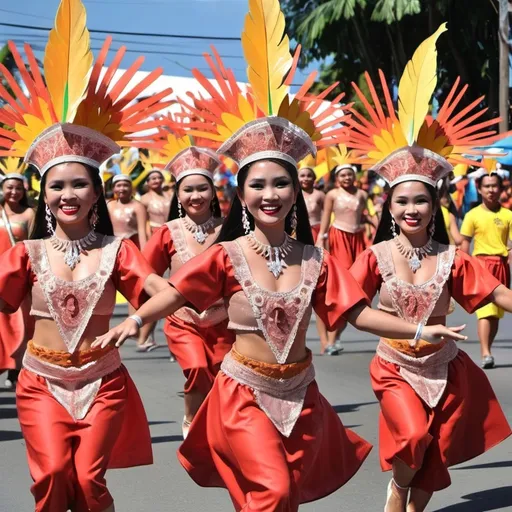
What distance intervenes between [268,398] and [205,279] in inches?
22.3

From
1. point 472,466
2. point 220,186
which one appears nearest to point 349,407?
point 472,466

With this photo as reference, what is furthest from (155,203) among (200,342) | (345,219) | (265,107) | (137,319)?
(137,319)

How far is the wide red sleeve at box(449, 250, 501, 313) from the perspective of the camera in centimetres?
583

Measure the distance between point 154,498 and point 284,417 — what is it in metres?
1.99

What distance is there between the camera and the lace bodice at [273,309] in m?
4.98

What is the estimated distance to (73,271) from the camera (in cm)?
530

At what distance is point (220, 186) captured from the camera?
918 inches

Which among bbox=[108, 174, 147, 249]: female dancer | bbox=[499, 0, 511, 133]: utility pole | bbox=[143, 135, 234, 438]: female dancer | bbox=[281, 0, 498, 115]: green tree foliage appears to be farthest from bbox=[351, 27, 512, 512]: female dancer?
bbox=[281, 0, 498, 115]: green tree foliage

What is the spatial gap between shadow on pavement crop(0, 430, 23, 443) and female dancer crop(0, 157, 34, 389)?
70 cm

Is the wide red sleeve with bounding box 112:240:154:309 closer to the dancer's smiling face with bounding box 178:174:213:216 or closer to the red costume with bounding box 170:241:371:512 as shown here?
the red costume with bounding box 170:241:371:512

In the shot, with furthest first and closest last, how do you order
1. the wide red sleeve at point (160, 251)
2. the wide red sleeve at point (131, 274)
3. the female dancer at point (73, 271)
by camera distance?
1. the wide red sleeve at point (160, 251)
2. the wide red sleeve at point (131, 274)
3. the female dancer at point (73, 271)

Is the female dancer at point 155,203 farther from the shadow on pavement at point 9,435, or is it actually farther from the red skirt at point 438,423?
the red skirt at point 438,423

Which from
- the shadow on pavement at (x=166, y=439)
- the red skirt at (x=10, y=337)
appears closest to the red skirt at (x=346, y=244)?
the red skirt at (x=10, y=337)

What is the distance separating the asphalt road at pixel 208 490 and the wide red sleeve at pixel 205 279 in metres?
1.82
